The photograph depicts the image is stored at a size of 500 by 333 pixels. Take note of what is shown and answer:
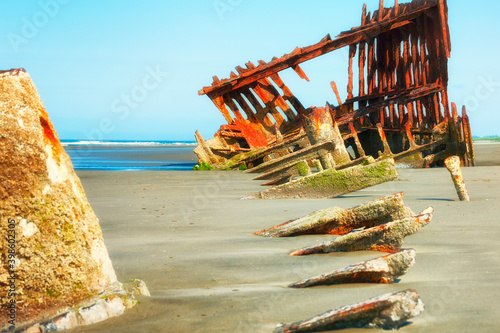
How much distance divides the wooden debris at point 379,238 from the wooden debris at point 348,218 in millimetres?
423

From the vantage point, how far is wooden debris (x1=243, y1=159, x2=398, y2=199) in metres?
6.10

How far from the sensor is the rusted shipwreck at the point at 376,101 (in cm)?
1313

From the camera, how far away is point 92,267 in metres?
2.42

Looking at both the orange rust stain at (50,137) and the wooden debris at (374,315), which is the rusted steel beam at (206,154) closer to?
the orange rust stain at (50,137)

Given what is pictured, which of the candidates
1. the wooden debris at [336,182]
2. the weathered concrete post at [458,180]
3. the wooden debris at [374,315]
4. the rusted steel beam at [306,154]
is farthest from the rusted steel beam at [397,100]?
the wooden debris at [374,315]

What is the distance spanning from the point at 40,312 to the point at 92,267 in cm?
27

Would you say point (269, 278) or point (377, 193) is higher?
point (269, 278)

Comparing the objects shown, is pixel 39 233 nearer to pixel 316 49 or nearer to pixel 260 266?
pixel 260 266

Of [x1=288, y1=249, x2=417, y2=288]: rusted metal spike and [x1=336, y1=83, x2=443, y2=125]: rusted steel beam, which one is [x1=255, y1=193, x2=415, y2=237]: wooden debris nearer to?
[x1=288, y1=249, x2=417, y2=288]: rusted metal spike

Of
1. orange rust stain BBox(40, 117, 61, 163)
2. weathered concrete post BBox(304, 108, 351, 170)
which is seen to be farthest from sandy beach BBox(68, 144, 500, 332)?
weathered concrete post BBox(304, 108, 351, 170)

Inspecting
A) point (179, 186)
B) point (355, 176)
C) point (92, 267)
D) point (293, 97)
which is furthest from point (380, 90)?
point (92, 267)

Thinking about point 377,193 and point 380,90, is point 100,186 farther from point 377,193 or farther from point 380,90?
point 380,90

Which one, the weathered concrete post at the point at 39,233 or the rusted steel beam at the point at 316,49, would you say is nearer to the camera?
the weathered concrete post at the point at 39,233

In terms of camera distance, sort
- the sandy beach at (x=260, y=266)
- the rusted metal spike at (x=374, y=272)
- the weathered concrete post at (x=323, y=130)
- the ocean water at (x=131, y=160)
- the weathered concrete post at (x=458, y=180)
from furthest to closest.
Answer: the ocean water at (x=131, y=160) < the weathered concrete post at (x=323, y=130) < the weathered concrete post at (x=458, y=180) < the rusted metal spike at (x=374, y=272) < the sandy beach at (x=260, y=266)
